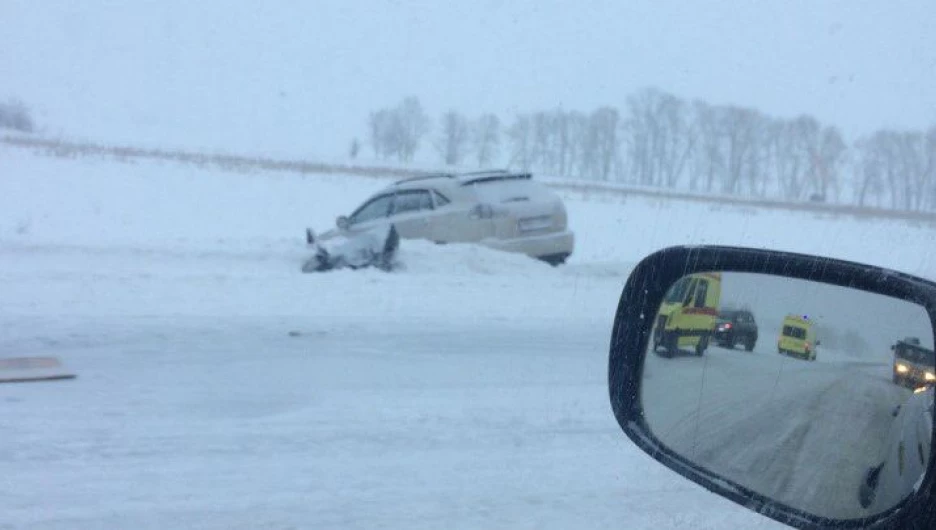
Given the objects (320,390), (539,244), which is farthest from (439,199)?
(320,390)

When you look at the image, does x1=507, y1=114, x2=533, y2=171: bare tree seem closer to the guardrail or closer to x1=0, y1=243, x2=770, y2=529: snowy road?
the guardrail

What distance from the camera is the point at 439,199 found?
616 inches

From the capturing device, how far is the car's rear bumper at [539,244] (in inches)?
604

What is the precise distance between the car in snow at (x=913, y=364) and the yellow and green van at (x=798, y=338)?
0.26 metres

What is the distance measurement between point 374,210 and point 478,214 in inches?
70.0

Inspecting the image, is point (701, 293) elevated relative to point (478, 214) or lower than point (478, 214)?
elevated

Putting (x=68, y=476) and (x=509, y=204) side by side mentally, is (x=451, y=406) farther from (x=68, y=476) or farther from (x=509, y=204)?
(x=509, y=204)

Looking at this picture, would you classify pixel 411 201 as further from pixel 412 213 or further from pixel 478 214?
pixel 478 214

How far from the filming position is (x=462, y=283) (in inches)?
528

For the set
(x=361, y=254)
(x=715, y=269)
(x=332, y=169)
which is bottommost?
(x=361, y=254)

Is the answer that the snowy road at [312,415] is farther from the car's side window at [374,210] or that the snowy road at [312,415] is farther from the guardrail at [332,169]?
the guardrail at [332,169]

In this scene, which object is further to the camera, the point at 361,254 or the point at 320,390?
the point at 361,254

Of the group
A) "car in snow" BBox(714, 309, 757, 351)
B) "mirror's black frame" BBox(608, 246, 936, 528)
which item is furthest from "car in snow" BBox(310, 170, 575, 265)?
"car in snow" BBox(714, 309, 757, 351)

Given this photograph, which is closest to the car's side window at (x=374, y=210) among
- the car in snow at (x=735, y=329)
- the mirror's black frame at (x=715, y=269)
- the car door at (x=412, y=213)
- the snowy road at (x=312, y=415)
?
the car door at (x=412, y=213)
